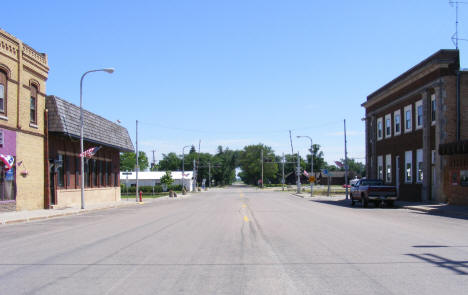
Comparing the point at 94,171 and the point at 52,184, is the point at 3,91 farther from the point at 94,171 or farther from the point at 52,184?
the point at 94,171

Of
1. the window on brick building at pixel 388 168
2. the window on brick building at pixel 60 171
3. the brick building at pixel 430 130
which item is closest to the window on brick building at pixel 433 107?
the brick building at pixel 430 130

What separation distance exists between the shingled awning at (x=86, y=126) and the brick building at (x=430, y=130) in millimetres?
23732

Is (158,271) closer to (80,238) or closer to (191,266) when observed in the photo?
(191,266)

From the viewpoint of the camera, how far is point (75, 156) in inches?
1396

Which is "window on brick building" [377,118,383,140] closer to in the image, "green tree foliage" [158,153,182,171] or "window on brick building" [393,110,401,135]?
"window on brick building" [393,110,401,135]

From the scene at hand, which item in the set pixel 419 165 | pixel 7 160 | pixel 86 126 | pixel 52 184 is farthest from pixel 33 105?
pixel 419 165

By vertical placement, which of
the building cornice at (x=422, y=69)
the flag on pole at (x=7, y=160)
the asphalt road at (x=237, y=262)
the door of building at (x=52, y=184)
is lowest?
A: the asphalt road at (x=237, y=262)

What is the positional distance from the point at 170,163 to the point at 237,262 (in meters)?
171

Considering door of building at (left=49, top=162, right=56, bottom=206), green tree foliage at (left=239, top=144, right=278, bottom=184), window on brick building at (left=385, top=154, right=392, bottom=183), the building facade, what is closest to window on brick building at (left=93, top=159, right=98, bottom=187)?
the building facade

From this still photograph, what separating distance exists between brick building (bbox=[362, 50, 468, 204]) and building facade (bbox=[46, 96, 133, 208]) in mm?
23613

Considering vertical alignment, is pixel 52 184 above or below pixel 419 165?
below

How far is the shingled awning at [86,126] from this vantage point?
30.6 metres

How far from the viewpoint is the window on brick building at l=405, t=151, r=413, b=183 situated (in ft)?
116

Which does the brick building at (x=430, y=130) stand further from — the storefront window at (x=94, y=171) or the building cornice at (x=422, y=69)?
the storefront window at (x=94, y=171)
